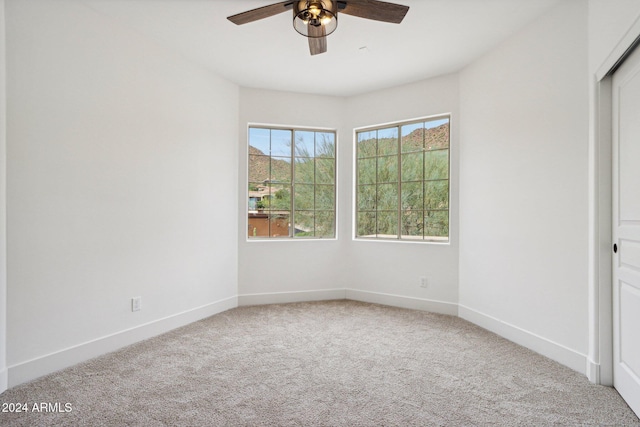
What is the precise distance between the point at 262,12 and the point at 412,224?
302cm

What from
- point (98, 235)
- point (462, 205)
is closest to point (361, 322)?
point (462, 205)

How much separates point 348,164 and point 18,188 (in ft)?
11.6

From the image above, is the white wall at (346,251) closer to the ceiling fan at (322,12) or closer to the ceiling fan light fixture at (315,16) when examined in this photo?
the ceiling fan at (322,12)

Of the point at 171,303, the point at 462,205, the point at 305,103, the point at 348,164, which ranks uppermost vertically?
the point at 305,103

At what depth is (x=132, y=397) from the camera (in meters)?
2.31

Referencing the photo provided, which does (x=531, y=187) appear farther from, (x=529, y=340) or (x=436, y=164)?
(x=436, y=164)

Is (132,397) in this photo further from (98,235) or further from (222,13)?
(222,13)

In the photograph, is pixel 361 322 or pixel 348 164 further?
pixel 348 164

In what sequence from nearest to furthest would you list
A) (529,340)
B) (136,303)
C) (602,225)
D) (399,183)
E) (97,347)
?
(602,225) → (97,347) → (529,340) → (136,303) → (399,183)

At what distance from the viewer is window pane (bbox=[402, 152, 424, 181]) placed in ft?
15.0

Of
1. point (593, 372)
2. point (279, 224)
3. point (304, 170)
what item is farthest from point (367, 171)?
point (593, 372)

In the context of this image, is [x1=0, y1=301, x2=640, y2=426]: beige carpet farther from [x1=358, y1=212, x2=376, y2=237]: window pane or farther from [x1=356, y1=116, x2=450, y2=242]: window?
[x1=358, y1=212, x2=376, y2=237]: window pane

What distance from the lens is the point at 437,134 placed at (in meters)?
4.47

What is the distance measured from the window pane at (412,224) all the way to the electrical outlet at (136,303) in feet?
10.00
